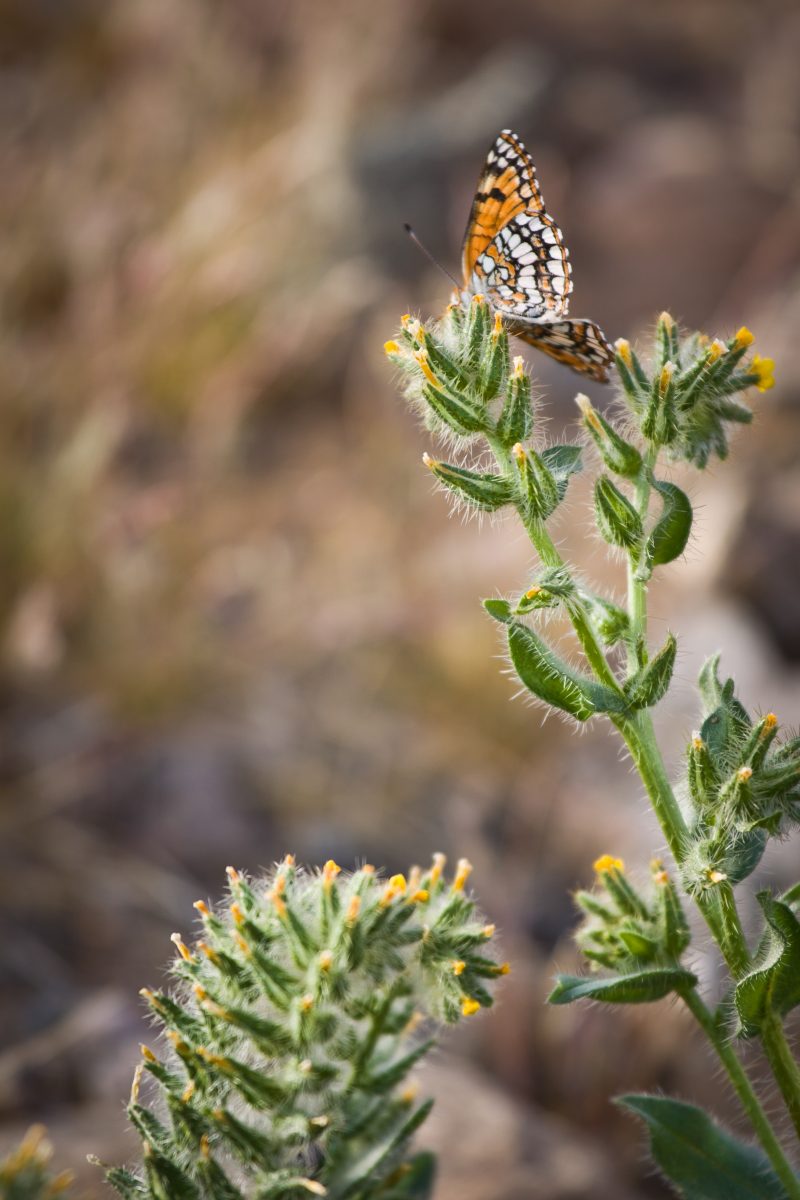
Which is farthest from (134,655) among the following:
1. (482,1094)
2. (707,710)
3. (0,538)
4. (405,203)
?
(405,203)

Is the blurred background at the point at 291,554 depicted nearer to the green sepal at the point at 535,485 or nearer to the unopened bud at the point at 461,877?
the green sepal at the point at 535,485

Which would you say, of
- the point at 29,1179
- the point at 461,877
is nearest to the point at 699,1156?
the point at 461,877

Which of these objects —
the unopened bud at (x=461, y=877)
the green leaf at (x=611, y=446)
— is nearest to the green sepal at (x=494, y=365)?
the green leaf at (x=611, y=446)

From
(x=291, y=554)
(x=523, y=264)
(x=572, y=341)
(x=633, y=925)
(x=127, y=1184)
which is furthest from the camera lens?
(x=291, y=554)

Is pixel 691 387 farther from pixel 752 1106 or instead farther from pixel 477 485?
pixel 752 1106

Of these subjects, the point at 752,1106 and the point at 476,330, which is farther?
the point at 476,330

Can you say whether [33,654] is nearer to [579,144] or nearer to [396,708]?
[396,708]
